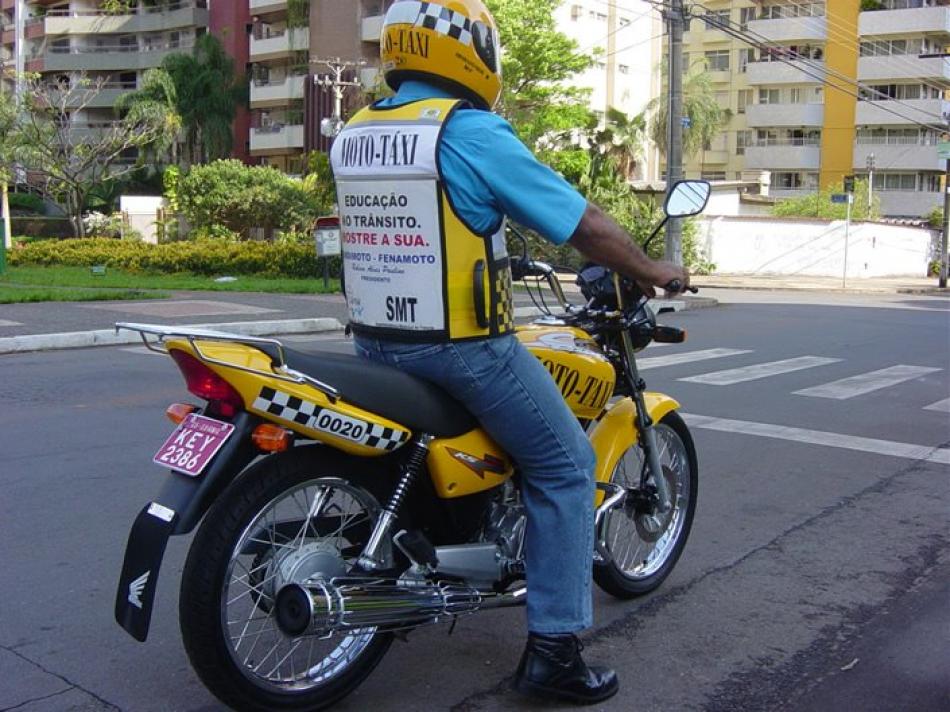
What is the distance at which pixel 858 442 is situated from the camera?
7445 millimetres

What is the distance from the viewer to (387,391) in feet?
9.64

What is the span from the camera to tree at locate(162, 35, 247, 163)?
56.0 m

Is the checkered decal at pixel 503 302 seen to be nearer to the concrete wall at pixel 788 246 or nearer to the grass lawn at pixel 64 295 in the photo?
the grass lawn at pixel 64 295

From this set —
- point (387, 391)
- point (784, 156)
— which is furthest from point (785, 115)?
point (387, 391)

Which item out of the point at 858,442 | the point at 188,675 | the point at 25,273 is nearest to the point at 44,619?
the point at 188,675

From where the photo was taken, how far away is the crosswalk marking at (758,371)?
10.1m

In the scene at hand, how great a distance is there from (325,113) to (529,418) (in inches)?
2011

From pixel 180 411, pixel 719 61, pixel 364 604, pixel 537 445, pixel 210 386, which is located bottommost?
pixel 364 604

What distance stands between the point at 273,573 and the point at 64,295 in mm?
15469

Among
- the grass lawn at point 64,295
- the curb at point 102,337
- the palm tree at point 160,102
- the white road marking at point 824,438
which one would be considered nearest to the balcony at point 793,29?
the palm tree at point 160,102

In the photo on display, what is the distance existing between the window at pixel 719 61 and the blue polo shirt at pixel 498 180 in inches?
2639

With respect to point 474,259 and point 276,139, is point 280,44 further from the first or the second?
point 474,259

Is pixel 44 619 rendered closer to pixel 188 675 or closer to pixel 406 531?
pixel 188 675

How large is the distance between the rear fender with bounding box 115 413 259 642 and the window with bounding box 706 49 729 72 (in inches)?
2658
